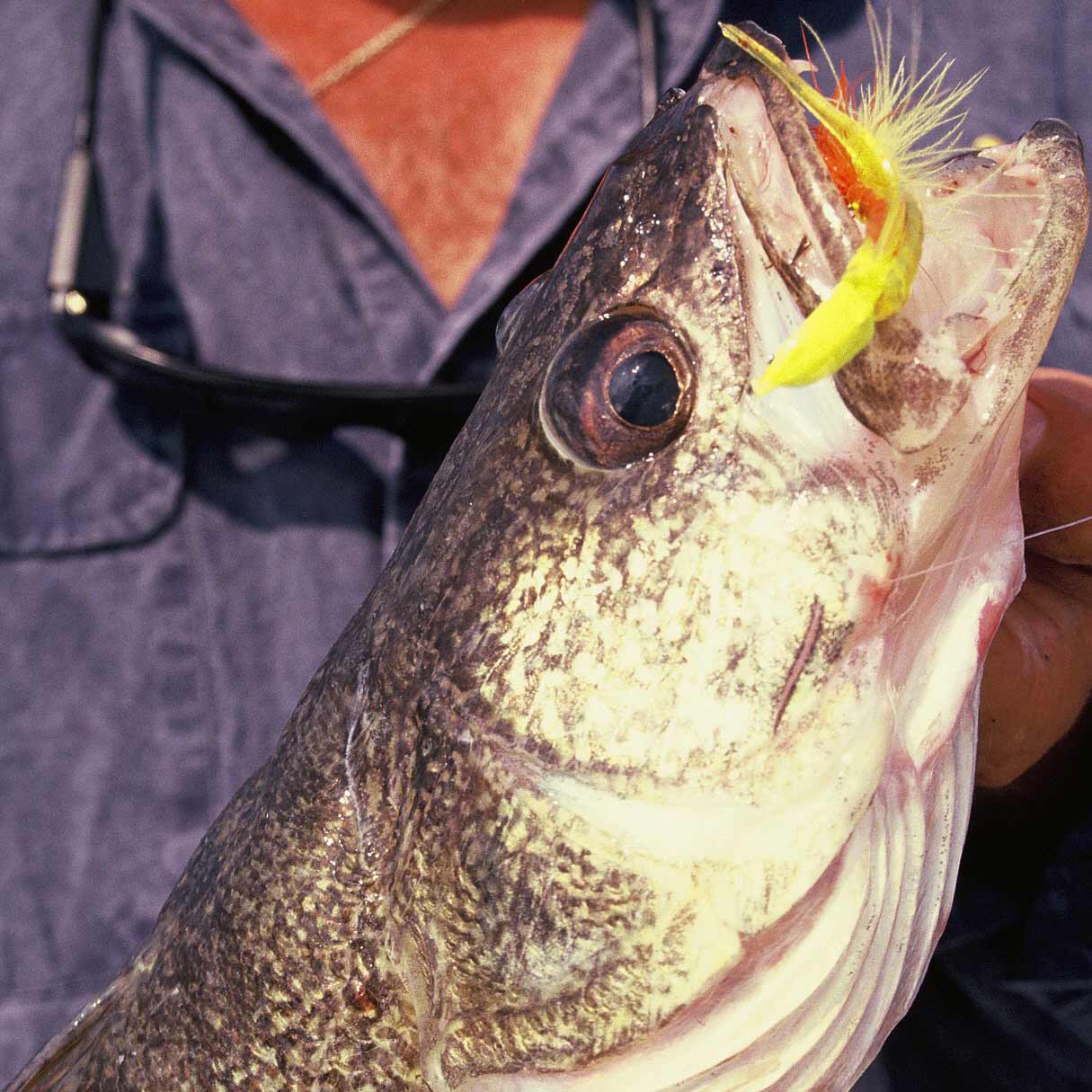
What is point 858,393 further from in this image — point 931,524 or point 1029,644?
point 1029,644

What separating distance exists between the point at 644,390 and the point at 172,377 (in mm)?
1062

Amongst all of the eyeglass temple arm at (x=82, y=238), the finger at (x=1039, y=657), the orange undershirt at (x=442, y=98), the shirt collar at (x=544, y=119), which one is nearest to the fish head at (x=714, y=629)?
the finger at (x=1039, y=657)

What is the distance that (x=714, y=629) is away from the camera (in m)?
0.76

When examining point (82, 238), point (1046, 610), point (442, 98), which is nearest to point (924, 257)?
point (1046, 610)

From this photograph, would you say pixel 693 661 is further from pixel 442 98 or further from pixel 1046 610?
pixel 442 98

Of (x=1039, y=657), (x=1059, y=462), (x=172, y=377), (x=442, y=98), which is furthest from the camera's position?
(x=442, y=98)

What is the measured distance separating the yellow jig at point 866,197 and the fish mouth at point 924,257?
0.05ft

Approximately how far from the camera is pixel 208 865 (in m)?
1.03

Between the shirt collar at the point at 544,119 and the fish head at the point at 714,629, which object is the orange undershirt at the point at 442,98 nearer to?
the shirt collar at the point at 544,119

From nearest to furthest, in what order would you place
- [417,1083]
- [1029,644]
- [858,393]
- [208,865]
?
1. [858,393]
2. [417,1083]
3. [208,865]
4. [1029,644]

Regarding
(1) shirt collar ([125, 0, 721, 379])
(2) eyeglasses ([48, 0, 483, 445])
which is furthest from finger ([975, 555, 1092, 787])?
(1) shirt collar ([125, 0, 721, 379])

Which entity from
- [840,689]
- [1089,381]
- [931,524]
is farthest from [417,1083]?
[1089,381]

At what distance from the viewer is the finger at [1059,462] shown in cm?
104

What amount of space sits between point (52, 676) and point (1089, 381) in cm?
160
